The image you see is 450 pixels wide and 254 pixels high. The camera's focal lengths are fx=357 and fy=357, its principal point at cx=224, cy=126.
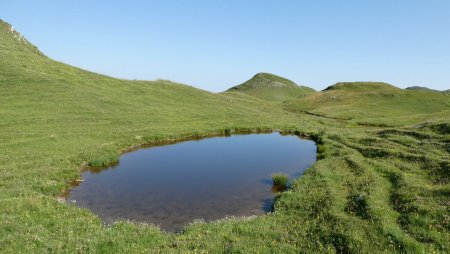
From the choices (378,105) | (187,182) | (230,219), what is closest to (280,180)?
(187,182)

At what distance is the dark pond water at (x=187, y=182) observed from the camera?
22734mm

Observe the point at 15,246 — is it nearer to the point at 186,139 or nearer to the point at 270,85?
the point at 186,139

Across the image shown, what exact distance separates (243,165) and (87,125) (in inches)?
971

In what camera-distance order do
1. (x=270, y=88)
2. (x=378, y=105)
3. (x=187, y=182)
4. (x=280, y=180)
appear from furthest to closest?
(x=270, y=88) < (x=378, y=105) < (x=187, y=182) < (x=280, y=180)

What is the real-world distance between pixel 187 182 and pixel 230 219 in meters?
9.84

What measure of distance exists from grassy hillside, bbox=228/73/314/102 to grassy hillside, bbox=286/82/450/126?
38.8 metres

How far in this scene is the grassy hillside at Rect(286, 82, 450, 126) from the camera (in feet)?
231

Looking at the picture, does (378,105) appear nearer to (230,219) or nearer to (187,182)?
(187,182)

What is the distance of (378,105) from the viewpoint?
87250 mm

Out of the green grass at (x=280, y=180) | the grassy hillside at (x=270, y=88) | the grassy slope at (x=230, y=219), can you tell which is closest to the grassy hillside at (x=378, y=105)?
the grassy slope at (x=230, y=219)

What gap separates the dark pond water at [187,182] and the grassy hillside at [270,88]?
107 metres

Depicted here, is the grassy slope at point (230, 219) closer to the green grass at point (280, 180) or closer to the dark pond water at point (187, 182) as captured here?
the green grass at point (280, 180)

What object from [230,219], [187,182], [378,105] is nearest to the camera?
[230,219]

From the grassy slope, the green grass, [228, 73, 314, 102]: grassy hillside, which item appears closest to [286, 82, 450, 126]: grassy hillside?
the grassy slope
